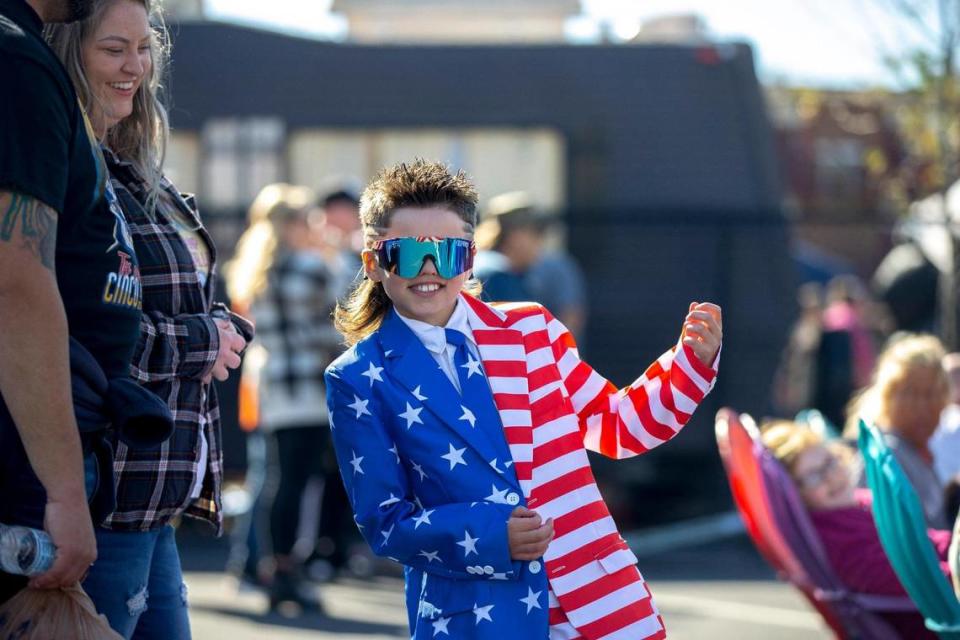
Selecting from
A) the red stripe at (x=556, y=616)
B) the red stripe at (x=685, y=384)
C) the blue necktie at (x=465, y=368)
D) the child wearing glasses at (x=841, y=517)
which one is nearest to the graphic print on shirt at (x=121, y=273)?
the blue necktie at (x=465, y=368)

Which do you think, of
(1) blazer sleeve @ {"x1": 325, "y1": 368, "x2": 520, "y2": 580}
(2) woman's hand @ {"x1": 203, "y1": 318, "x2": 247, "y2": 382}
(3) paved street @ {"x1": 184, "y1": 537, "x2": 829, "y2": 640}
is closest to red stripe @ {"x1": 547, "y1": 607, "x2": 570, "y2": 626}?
(1) blazer sleeve @ {"x1": 325, "y1": 368, "x2": 520, "y2": 580}

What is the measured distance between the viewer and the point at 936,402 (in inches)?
207

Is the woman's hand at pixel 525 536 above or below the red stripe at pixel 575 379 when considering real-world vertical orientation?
below

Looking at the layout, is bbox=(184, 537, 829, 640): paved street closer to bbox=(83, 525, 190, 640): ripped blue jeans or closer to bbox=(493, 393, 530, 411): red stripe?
bbox=(83, 525, 190, 640): ripped blue jeans

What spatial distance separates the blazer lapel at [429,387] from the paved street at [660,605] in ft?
12.0

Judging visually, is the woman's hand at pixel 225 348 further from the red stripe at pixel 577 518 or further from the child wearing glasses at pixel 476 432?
the red stripe at pixel 577 518

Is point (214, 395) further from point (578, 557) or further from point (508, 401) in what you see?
point (578, 557)

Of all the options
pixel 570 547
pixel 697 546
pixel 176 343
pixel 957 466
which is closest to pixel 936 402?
pixel 957 466

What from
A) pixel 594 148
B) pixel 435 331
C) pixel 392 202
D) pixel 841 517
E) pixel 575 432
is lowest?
pixel 841 517

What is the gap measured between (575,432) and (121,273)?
3.29 ft

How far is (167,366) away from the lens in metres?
3.21

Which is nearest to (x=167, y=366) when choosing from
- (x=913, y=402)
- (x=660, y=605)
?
(x=913, y=402)

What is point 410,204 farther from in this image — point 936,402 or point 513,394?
point 936,402

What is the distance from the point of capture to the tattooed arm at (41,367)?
101 inches
